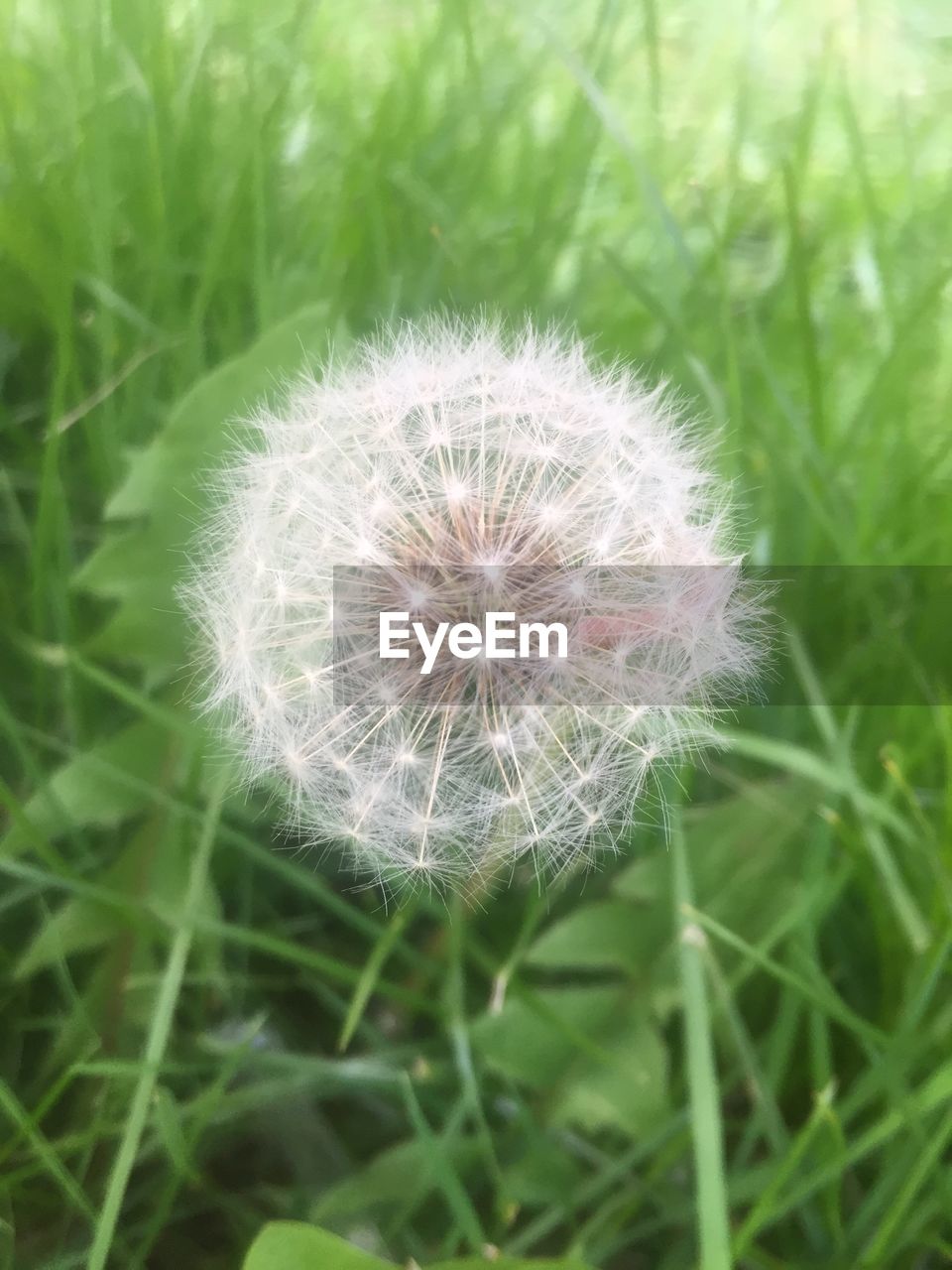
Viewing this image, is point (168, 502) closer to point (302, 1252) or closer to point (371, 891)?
point (371, 891)

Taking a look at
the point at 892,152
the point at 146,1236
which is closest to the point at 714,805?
the point at 146,1236

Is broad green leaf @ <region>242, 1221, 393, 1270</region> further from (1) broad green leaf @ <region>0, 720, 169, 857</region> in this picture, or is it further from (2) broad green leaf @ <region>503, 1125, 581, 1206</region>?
(1) broad green leaf @ <region>0, 720, 169, 857</region>

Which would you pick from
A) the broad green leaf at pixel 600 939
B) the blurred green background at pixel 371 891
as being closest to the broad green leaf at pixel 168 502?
the blurred green background at pixel 371 891

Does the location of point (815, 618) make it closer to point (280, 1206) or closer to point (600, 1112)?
point (600, 1112)

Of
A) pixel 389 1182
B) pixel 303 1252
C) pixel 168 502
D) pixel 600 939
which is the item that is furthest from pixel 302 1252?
pixel 168 502

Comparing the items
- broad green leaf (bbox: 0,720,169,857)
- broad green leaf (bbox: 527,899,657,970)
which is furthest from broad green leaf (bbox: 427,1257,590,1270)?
broad green leaf (bbox: 0,720,169,857)

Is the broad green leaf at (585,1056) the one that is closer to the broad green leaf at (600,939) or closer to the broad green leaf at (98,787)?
the broad green leaf at (600,939)
